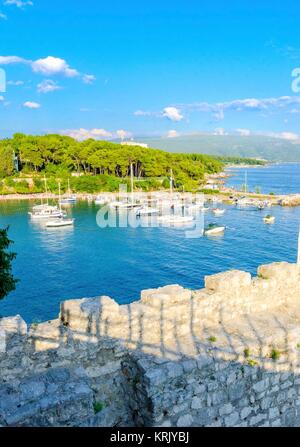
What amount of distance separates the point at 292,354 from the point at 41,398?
13.7 ft

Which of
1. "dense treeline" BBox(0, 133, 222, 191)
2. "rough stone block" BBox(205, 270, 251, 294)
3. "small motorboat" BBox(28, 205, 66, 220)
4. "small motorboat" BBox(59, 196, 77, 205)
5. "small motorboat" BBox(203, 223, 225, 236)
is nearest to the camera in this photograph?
"rough stone block" BBox(205, 270, 251, 294)

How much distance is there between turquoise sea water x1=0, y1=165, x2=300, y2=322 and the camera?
2672 centimetres

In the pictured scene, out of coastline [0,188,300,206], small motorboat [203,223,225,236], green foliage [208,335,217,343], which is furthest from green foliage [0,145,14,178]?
green foliage [208,335,217,343]

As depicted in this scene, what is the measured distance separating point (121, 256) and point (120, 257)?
1.17 ft

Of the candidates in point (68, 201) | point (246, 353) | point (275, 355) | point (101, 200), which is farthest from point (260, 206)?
point (246, 353)

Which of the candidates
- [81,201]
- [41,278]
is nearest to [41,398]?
[41,278]

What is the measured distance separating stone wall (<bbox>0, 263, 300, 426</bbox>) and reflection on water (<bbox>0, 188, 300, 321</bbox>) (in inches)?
682

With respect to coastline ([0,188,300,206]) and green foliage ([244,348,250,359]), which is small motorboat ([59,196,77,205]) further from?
green foliage ([244,348,250,359])

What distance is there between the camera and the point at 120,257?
35.8 m

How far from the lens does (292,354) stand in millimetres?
6355

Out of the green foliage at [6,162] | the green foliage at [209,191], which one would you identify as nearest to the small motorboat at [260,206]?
the green foliage at [209,191]

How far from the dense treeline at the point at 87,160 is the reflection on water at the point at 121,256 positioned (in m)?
32.2

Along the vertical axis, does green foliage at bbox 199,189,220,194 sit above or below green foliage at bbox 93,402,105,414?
above
